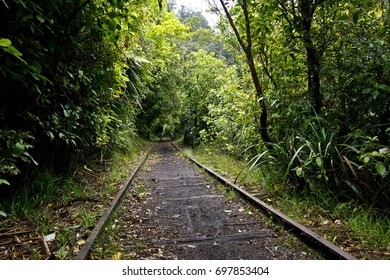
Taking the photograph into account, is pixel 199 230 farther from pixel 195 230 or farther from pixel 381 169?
pixel 381 169

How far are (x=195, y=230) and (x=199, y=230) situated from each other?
49mm

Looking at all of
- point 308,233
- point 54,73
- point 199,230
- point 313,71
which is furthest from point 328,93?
point 54,73

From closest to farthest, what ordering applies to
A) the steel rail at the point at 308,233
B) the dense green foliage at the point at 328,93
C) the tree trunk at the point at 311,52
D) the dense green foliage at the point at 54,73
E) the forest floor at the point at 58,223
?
1. the steel rail at the point at 308,233
2. the forest floor at the point at 58,223
3. the dense green foliage at the point at 54,73
4. the dense green foliage at the point at 328,93
5. the tree trunk at the point at 311,52

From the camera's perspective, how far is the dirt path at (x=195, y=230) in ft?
8.61

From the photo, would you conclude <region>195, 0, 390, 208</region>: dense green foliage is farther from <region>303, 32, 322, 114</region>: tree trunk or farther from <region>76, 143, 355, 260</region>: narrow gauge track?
<region>76, 143, 355, 260</region>: narrow gauge track

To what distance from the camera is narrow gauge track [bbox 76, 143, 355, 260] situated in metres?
2.58

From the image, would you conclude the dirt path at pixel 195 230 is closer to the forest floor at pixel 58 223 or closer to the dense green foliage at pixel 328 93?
the forest floor at pixel 58 223

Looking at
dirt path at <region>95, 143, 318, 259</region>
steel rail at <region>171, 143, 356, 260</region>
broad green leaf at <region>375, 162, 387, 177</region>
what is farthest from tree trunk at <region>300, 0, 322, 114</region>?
dirt path at <region>95, 143, 318, 259</region>

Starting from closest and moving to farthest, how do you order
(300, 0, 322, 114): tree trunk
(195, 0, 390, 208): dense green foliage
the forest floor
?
the forest floor, (195, 0, 390, 208): dense green foliage, (300, 0, 322, 114): tree trunk

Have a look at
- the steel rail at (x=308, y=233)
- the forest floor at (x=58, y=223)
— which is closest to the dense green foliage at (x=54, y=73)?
the forest floor at (x=58, y=223)

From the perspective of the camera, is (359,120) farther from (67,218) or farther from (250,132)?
(67,218)

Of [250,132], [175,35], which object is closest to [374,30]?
[250,132]
